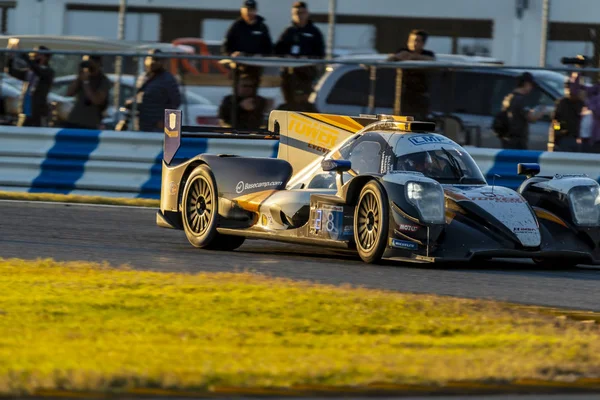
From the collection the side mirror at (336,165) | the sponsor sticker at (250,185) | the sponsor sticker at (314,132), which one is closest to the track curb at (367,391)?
the side mirror at (336,165)

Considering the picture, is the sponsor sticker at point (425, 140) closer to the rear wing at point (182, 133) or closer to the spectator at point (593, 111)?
the rear wing at point (182, 133)

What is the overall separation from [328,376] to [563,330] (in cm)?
182

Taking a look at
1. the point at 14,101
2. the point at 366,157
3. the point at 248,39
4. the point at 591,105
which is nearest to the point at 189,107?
the point at 248,39

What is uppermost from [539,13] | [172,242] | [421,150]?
[539,13]

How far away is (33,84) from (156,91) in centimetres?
148

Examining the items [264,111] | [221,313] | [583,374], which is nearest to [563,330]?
[583,374]

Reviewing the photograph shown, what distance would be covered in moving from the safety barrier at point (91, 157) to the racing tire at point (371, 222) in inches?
189

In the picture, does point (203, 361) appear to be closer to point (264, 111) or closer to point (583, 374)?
point (583, 374)

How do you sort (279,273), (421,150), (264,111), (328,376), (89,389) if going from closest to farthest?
(89,389) → (328,376) → (279,273) → (421,150) → (264,111)

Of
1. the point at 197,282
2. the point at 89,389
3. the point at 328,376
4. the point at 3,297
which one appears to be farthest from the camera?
the point at 197,282

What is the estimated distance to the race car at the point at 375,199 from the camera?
915cm

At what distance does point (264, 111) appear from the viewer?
47.4 ft

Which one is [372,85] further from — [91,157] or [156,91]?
[91,157]

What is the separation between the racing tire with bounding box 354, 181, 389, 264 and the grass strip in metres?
5.30
